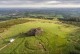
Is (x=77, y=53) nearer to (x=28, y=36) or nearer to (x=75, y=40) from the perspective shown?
(x=75, y=40)

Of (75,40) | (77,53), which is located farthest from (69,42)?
(77,53)

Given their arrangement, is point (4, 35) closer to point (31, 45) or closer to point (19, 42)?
point (19, 42)

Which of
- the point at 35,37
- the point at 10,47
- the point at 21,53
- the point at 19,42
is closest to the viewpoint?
the point at 21,53

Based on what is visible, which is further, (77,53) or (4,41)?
(4,41)

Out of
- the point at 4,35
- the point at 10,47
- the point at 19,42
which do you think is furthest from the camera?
the point at 4,35

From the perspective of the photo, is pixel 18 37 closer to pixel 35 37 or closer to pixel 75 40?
pixel 35 37

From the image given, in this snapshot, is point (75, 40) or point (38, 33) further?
point (38, 33)

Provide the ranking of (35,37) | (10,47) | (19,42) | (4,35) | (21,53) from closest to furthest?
(21,53) → (10,47) → (19,42) → (35,37) → (4,35)

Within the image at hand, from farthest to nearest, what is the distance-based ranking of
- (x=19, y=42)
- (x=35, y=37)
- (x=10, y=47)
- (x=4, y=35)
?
1. (x=4, y=35)
2. (x=35, y=37)
3. (x=19, y=42)
4. (x=10, y=47)

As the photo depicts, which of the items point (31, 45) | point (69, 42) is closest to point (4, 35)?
point (31, 45)
